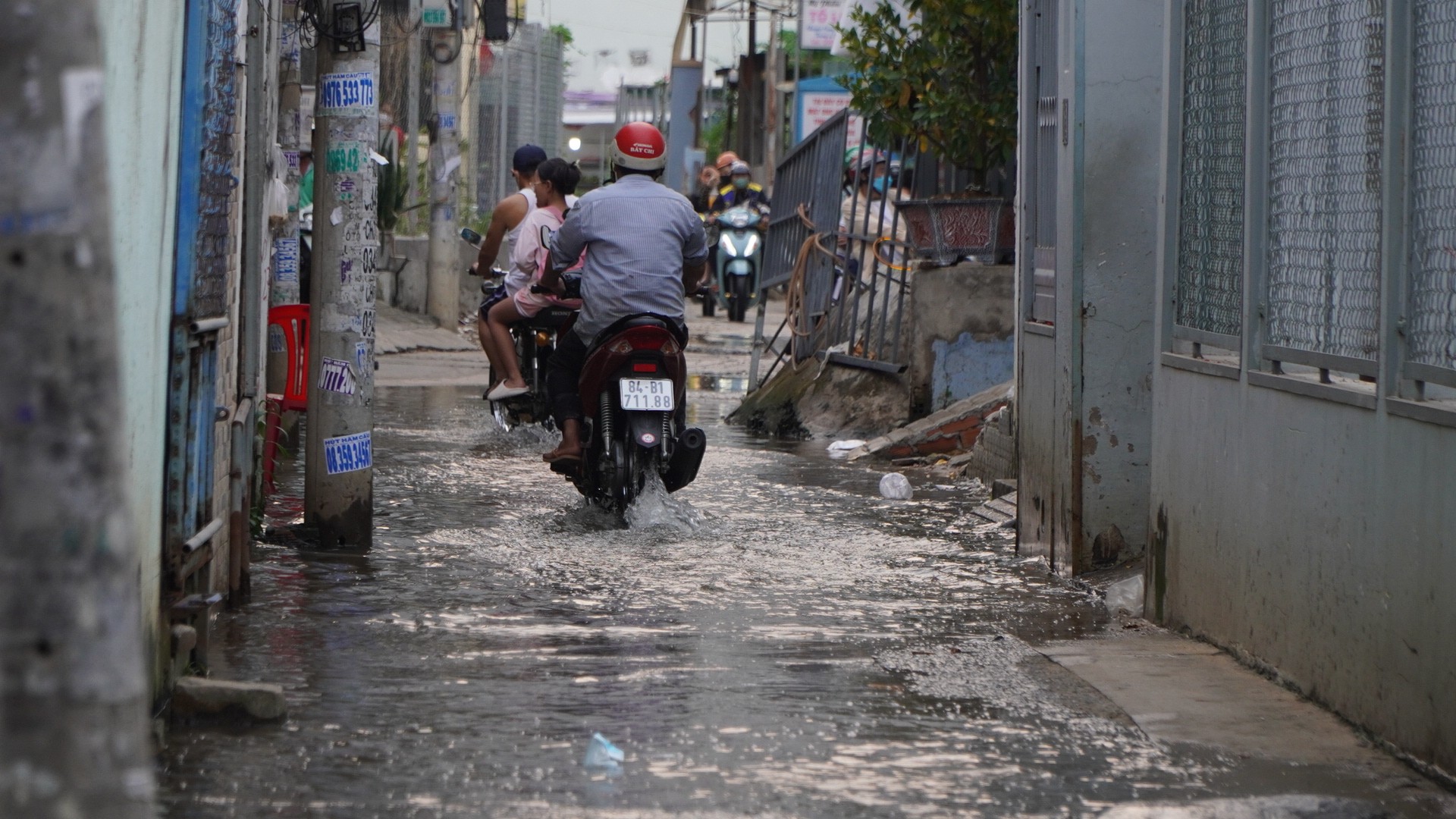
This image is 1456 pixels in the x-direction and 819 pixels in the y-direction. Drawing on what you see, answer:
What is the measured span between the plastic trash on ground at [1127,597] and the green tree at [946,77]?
4.76 m

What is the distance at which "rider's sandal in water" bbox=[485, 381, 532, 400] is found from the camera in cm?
1044

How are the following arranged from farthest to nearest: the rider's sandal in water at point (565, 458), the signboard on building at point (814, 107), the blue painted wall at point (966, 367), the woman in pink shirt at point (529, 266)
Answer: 1. the signboard on building at point (814, 107)
2. the blue painted wall at point (966, 367)
3. the woman in pink shirt at point (529, 266)
4. the rider's sandal in water at point (565, 458)

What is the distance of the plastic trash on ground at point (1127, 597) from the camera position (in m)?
6.10

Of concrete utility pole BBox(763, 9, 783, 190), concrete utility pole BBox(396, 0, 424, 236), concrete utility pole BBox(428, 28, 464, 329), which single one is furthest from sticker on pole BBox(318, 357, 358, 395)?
concrete utility pole BBox(763, 9, 783, 190)

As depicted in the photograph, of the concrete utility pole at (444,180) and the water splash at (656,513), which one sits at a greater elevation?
the concrete utility pole at (444,180)

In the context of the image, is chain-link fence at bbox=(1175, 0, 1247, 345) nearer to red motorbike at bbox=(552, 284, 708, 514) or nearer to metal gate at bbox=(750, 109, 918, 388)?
red motorbike at bbox=(552, 284, 708, 514)

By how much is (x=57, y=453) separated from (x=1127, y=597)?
4.91 meters

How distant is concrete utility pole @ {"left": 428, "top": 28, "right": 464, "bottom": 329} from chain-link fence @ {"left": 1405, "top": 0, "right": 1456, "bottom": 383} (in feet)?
46.1

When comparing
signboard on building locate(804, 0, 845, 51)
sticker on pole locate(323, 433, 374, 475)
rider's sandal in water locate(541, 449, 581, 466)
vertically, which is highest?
signboard on building locate(804, 0, 845, 51)

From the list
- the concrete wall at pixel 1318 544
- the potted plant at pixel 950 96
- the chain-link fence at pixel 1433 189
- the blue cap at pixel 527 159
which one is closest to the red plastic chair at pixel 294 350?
the concrete wall at pixel 1318 544

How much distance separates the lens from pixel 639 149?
778 centimetres

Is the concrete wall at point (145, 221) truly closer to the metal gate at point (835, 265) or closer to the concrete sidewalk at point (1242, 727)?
the concrete sidewalk at point (1242, 727)

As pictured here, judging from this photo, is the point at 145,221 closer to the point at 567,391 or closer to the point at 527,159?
the point at 567,391

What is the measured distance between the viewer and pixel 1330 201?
4.67 metres
